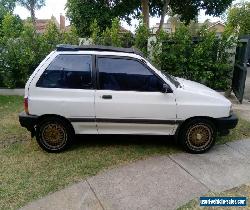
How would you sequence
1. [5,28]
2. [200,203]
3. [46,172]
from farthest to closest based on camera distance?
[5,28] → [46,172] → [200,203]

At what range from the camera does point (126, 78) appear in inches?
221

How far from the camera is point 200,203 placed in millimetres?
4238

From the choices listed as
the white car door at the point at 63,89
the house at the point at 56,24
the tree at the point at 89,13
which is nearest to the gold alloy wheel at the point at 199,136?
the white car door at the point at 63,89

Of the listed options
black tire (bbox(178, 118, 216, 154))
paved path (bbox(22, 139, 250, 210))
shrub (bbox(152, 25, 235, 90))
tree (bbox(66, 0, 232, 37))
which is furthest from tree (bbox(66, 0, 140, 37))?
paved path (bbox(22, 139, 250, 210))

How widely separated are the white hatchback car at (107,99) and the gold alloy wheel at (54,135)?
0.06 feet

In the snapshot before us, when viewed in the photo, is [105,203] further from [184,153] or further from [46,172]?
[184,153]

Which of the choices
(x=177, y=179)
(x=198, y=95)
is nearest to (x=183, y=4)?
(x=198, y=95)

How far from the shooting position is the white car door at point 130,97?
5.54m

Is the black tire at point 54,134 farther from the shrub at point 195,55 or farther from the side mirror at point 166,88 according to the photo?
the shrub at point 195,55

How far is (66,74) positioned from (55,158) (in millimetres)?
1447

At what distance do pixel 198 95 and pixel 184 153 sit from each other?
1081 millimetres

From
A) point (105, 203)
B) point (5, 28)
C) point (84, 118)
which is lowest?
point (105, 203)

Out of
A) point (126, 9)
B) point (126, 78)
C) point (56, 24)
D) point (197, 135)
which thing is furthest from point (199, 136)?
point (126, 9)

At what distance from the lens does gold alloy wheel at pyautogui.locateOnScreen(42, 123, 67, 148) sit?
5.68m
